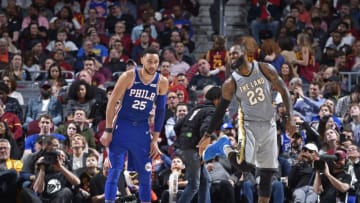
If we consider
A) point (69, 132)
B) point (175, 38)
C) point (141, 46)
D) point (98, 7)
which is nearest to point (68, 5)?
point (98, 7)

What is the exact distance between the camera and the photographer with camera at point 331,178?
1495 centimetres

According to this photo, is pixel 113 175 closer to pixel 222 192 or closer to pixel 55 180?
pixel 55 180

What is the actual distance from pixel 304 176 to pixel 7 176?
4209 millimetres

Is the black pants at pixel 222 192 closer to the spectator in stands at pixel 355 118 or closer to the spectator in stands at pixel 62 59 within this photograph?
the spectator in stands at pixel 355 118

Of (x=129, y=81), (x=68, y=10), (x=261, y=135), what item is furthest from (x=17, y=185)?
(x=68, y=10)

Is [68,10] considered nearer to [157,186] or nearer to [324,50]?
[324,50]

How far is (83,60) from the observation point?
19688 mm

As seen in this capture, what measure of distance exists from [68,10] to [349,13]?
546 centimetres

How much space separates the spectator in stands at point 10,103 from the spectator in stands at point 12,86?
0.32 m

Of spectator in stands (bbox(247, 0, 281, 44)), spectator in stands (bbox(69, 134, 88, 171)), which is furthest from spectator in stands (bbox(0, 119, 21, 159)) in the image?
spectator in stands (bbox(247, 0, 281, 44))

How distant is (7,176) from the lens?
1523cm

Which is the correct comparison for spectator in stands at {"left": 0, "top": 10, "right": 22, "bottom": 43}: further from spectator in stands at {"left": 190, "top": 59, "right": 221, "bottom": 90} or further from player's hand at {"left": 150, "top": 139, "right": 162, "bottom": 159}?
player's hand at {"left": 150, "top": 139, "right": 162, "bottom": 159}

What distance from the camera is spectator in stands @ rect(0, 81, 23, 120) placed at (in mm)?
17453

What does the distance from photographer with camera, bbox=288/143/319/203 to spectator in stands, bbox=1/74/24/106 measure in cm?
498
